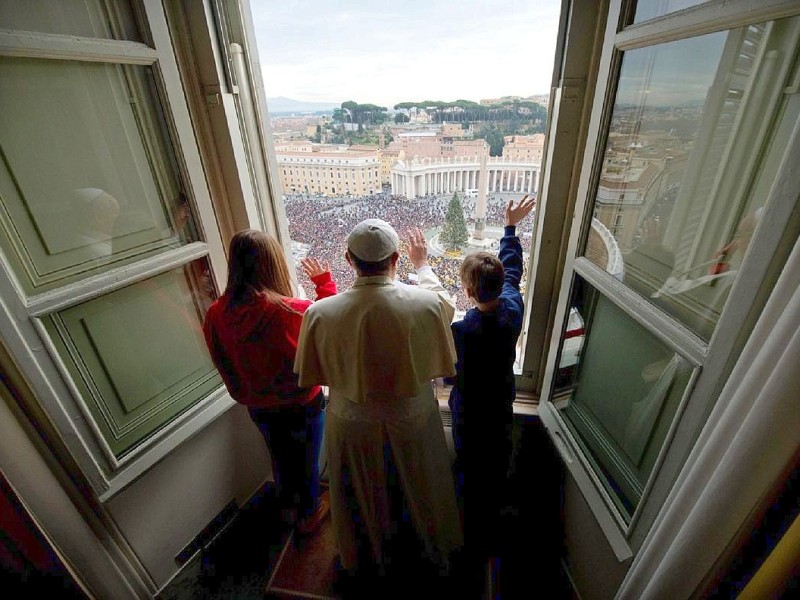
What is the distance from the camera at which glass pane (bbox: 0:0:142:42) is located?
86 cm

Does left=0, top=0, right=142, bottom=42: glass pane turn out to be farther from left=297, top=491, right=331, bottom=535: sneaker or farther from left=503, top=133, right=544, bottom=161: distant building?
left=297, top=491, right=331, bottom=535: sneaker

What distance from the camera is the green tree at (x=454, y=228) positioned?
1449mm

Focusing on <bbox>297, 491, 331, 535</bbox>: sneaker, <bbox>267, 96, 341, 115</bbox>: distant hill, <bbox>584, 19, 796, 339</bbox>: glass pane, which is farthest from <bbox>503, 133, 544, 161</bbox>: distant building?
<bbox>297, 491, 331, 535</bbox>: sneaker

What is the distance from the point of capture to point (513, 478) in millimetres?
1693

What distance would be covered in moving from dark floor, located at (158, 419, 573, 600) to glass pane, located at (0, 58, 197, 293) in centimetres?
131

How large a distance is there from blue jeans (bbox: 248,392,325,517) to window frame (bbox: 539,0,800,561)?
3.15 feet

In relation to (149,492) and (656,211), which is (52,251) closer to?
(149,492)

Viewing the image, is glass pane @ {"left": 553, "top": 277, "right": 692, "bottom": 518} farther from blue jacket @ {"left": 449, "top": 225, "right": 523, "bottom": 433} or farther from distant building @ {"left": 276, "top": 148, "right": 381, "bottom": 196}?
distant building @ {"left": 276, "top": 148, "right": 381, "bottom": 196}

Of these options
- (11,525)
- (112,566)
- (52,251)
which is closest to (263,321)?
(52,251)

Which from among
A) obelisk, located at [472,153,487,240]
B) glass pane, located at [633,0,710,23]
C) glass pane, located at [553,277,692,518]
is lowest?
glass pane, located at [553,277,692,518]

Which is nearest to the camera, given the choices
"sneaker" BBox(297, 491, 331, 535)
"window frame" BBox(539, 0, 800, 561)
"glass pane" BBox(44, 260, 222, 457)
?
"window frame" BBox(539, 0, 800, 561)

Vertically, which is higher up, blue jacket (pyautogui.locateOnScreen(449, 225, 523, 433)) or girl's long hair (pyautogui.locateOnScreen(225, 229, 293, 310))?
girl's long hair (pyautogui.locateOnScreen(225, 229, 293, 310))

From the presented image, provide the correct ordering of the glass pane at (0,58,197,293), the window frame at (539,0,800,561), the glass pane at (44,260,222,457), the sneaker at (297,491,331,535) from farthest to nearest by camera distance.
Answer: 1. the sneaker at (297,491,331,535)
2. the glass pane at (44,260,222,457)
3. the glass pane at (0,58,197,293)
4. the window frame at (539,0,800,561)

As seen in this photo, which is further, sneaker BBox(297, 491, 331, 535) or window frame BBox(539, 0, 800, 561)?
sneaker BBox(297, 491, 331, 535)
